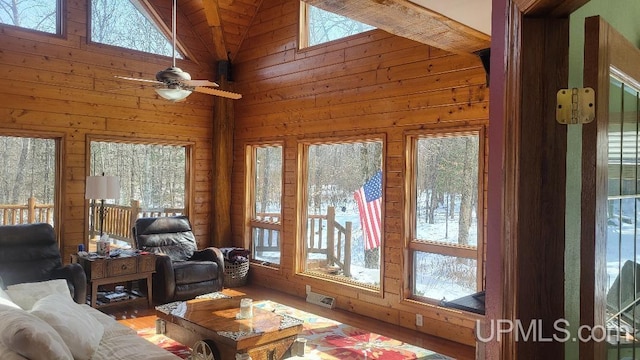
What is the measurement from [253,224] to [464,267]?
327 cm

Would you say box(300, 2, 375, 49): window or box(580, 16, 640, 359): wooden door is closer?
Answer: box(580, 16, 640, 359): wooden door

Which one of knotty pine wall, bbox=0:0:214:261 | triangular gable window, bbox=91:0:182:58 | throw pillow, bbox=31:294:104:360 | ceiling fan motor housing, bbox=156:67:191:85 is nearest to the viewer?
throw pillow, bbox=31:294:104:360

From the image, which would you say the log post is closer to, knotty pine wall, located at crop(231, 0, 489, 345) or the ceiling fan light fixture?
knotty pine wall, located at crop(231, 0, 489, 345)

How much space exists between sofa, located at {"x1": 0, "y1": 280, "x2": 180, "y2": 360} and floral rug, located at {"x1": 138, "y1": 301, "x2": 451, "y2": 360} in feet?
3.57

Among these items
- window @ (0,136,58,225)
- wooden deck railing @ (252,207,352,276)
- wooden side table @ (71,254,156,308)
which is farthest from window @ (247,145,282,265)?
window @ (0,136,58,225)

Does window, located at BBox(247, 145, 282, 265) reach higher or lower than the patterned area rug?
higher

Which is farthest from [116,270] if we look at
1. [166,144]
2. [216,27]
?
[216,27]

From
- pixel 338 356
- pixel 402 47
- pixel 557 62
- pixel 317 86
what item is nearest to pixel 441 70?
pixel 402 47

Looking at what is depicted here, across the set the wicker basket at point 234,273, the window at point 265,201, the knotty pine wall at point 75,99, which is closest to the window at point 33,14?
the knotty pine wall at point 75,99

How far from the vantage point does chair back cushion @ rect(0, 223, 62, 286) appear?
4.48 m

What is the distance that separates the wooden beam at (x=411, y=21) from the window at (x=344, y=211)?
1969 mm

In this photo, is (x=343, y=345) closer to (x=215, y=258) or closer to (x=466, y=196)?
(x=466, y=196)

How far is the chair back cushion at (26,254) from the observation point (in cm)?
448

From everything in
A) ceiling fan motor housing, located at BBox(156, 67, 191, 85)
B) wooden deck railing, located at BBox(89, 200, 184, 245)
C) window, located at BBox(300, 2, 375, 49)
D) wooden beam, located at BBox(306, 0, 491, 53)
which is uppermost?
window, located at BBox(300, 2, 375, 49)
